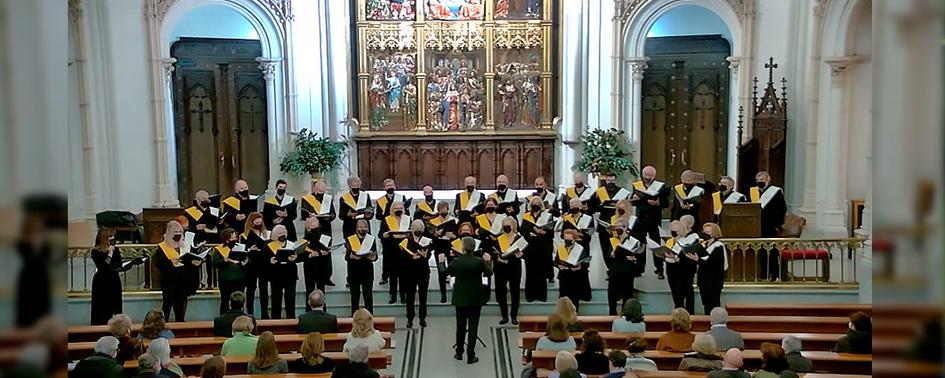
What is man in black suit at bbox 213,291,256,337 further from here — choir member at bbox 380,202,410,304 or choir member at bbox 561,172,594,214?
choir member at bbox 561,172,594,214

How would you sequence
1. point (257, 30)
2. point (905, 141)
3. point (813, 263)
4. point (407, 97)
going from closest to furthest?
point (905, 141)
point (813, 263)
point (257, 30)
point (407, 97)

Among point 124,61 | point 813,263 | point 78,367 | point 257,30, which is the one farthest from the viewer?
point 257,30

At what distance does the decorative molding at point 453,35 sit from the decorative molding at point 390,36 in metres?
0.38

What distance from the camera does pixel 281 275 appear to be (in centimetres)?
1113

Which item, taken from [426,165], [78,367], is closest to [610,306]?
[78,367]

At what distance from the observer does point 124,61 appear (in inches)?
625

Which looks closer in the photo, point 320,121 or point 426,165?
point 320,121

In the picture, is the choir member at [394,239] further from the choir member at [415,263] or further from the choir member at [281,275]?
the choir member at [281,275]

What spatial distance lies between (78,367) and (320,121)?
39.2 ft

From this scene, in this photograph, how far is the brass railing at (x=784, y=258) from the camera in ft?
38.4

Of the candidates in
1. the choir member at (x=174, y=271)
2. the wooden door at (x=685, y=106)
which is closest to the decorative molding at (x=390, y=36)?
the wooden door at (x=685, y=106)

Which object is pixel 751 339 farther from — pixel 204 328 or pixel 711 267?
pixel 204 328

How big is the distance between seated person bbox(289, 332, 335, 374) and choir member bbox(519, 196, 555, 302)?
478cm

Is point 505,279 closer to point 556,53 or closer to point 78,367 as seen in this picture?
point 78,367
